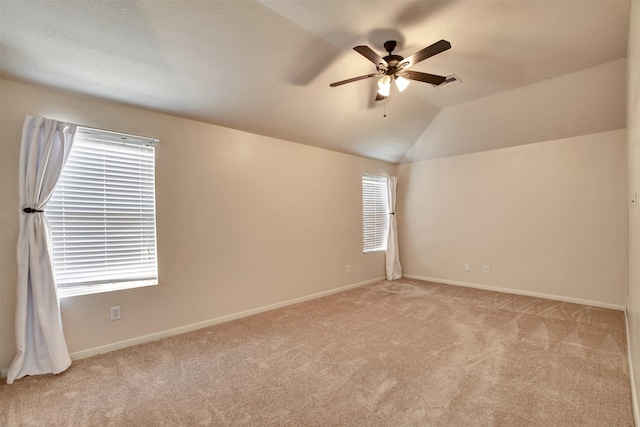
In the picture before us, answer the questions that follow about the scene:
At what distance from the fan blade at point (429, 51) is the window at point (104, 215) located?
2.60 meters

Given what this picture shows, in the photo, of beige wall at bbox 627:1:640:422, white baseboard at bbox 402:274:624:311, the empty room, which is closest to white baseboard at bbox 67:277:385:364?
the empty room

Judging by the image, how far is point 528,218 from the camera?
4.38 meters

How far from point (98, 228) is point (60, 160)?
656mm

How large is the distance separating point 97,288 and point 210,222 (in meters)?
1.20

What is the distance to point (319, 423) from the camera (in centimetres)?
176

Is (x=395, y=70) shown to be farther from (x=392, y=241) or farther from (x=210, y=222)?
(x=392, y=241)

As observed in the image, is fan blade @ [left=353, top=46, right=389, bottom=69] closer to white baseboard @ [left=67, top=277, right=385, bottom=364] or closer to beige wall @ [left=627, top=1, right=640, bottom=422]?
beige wall @ [left=627, top=1, right=640, bottom=422]

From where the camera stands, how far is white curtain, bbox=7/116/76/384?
225 centimetres

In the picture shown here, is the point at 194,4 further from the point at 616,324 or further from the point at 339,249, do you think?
the point at 616,324

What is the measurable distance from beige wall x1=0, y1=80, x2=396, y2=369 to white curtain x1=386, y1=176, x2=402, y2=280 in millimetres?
1045

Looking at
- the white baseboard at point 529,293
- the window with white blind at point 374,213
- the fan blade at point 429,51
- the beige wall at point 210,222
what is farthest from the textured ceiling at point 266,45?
the white baseboard at point 529,293

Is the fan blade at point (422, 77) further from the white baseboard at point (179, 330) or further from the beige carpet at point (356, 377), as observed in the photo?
the white baseboard at point (179, 330)

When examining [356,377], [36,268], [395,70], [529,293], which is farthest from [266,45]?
[529,293]

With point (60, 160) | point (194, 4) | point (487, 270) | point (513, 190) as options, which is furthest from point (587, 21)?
point (60, 160)
